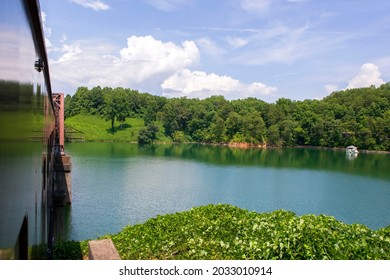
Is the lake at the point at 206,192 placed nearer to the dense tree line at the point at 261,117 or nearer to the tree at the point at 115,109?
the dense tree line at the point at 261,117

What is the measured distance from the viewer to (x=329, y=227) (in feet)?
21.1

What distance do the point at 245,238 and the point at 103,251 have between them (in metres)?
4.50

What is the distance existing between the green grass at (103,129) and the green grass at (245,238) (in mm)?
65228

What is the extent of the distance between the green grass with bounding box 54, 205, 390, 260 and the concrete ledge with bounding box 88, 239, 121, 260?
335 centimetres

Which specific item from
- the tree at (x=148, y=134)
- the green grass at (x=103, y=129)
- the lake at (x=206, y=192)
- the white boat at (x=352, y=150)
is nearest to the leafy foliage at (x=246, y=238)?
the lake at (x=206, y=192)

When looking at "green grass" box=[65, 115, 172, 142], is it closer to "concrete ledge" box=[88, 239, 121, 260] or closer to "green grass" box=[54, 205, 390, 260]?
"green grass" box=[54, 205, 390, 260]

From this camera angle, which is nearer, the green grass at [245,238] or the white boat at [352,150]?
the green grass at [245,238]

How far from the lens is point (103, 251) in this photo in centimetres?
297

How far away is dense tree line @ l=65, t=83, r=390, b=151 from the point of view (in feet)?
243

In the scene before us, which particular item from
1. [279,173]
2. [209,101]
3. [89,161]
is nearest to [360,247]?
[279,173]

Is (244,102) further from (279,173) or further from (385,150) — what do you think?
(279,173)

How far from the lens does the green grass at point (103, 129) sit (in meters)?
73.8

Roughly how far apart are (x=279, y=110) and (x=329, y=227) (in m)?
76.5
